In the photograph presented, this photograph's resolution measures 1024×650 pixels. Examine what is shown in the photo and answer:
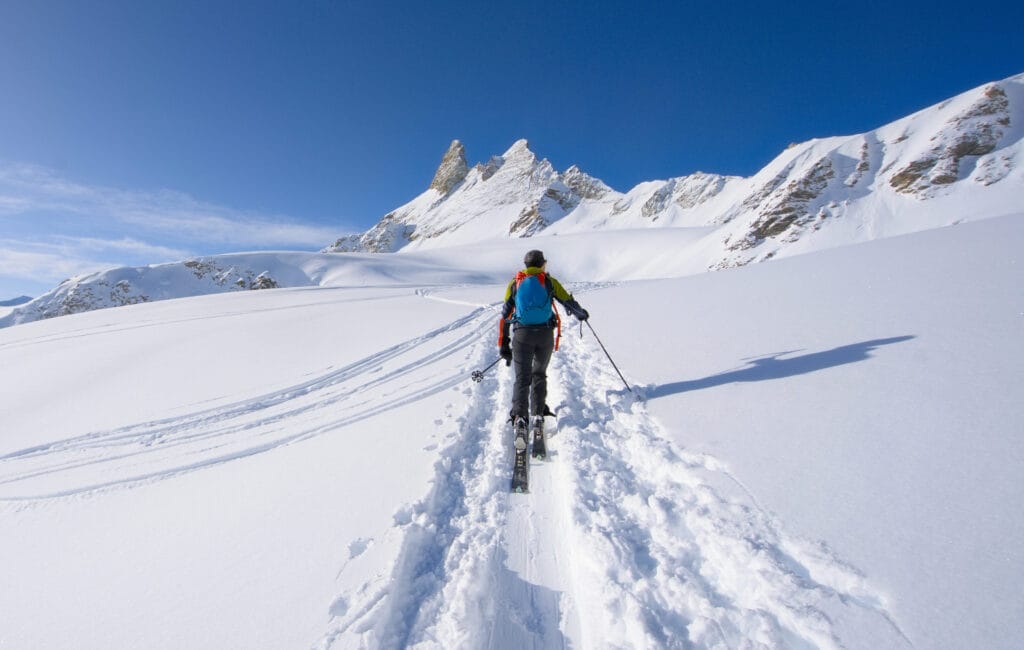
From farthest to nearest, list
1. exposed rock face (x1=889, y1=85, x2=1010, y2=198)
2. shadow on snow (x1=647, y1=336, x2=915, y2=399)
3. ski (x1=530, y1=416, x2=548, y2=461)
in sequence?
exposed rock face (x1=889, y1=85, x2=1010, y2=198), shadow on snow (x1=647, y1=336, x2=915, y2=399), ski (x1=530, y1=416, x2=548, y2=461)

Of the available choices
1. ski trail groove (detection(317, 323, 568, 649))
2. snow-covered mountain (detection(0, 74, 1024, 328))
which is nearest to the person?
ski trail groove (detection(317, 323, 568, 649))

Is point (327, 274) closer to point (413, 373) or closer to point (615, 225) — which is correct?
point (413, 373)

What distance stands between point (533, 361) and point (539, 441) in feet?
3.08

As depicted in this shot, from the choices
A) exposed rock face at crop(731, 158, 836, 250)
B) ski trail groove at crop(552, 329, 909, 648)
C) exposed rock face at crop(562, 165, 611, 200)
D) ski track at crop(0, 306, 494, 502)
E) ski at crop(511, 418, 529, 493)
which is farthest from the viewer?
exposed rock face at crop(562, 165, 611, 200)

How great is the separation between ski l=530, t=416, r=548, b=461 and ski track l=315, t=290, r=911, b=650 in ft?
0.50

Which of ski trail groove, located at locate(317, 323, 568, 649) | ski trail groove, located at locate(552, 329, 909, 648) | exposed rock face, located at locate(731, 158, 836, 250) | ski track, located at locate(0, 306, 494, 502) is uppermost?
exposed rock face, located at locate(731, 158, 836, 250)

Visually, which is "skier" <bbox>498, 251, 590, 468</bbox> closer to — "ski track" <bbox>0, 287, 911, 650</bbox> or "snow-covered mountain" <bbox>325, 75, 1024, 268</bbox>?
"ski track" <bbox>0, 287, 911, 650</bbox>

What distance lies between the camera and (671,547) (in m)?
2.64

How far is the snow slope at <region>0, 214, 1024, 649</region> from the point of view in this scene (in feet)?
7.05

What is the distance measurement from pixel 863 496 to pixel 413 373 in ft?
20.3

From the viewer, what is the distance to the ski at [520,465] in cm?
355

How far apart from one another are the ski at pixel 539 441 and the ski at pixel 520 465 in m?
0.18

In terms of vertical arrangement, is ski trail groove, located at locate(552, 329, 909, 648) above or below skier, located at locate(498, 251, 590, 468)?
below

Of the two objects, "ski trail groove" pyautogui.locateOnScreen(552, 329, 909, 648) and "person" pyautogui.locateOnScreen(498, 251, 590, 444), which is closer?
"ski trail groove" pyautogui.locateOnScreen(552, 329, 909, 648)
